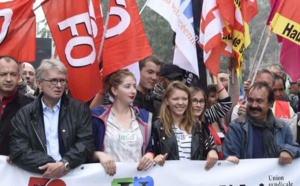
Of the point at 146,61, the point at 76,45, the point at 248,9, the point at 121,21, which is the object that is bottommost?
the point at 146,61

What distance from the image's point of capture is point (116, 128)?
4855mm

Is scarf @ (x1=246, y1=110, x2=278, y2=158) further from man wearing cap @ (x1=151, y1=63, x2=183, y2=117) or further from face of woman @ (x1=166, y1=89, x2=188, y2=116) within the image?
man wearing cap @ (x1=151, y1=63, x2=183, y2=117)

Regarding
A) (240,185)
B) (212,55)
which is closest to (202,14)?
(212,55)

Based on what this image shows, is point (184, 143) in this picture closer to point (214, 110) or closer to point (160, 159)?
point (160, 159)

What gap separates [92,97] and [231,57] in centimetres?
202

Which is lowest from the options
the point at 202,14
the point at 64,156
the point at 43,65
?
the point at 64,156

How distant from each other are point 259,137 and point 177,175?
0.82m

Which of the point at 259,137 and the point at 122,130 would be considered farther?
the point at 259,137

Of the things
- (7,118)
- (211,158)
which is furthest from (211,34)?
(7,118)

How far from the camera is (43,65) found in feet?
15.8

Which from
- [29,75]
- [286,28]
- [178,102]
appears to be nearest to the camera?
[178,102]

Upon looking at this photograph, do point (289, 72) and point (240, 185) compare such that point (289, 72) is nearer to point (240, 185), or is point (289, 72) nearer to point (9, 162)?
→ point (240, 185)

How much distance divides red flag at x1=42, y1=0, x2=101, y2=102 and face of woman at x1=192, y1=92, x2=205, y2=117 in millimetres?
960

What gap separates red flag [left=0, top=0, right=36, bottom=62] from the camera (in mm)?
5543
